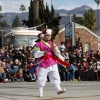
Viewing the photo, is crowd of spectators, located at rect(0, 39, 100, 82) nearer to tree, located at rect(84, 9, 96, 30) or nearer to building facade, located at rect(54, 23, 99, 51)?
building facade, located at rect(54, 23, 99, 51)

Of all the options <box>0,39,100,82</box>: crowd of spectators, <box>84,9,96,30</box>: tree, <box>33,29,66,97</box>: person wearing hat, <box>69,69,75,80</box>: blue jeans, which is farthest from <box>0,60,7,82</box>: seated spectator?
<box>84,9,96,30</box>: tree

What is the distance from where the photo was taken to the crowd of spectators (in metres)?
21.1

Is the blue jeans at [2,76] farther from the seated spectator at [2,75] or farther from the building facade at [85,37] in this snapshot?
the building facade at [85,37]

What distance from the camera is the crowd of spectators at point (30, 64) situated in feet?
69.4

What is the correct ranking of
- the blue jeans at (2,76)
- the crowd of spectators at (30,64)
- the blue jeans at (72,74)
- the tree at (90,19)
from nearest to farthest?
the blue jeans at (2,76)
the crowd of spectators at (30,64)
the blue jeans at (72,74)
the tree at (90,19)

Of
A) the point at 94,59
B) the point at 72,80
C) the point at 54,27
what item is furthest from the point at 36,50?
the point at 54,27

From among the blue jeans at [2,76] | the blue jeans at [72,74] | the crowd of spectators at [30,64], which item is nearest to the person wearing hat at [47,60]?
the crowd of spectators at [30,64]

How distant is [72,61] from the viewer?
22.4 meters

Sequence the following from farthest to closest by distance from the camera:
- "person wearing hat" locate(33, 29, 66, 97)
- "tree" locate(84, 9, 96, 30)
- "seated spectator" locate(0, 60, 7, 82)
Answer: "tree" locate(84, 9, 96, 30) → "seated spectator" locate(0, 60, 7, 82) → "person wearing hat" locate(33, 29, 66, 97)

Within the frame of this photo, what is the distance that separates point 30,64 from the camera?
2088cm

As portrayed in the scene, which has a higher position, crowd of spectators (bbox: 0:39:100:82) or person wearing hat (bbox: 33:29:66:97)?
person wearing hat (bbox: 33:29:66:97)

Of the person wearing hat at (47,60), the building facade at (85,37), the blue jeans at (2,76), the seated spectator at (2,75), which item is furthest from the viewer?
the building facade at (85,37)

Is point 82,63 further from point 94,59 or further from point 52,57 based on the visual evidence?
point 52,57

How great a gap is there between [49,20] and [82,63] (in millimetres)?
20164
